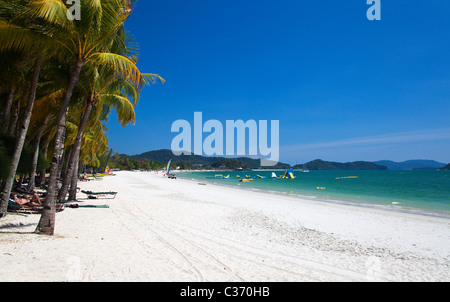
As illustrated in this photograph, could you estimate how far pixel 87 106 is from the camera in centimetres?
894

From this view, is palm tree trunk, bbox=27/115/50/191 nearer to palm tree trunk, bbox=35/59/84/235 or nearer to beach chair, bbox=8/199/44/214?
beach chair, bbox=8/199/44/214

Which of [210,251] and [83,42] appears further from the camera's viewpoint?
[83,42]

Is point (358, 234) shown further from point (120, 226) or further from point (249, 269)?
point (120, 226)

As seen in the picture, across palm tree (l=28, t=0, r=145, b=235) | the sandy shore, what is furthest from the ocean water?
palm tree (l=28, t=0, r=145, b=235)

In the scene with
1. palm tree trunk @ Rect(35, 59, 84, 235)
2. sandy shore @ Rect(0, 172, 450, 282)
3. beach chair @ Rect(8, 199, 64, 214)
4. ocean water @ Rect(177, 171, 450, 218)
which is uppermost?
palm tree trunk @ Rect(35, 59, 84, 235)

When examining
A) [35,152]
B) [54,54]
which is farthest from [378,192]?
[54,54]

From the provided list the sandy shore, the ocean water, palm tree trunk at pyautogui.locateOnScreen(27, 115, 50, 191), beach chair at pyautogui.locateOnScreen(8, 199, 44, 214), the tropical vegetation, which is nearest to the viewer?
the sandy shore

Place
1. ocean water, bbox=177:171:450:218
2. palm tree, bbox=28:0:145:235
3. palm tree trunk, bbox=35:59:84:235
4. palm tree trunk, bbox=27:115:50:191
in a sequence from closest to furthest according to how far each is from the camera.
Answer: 1. palm tree, bbox=28:0:145:235
2. palm tree trunk, bbox=35:59:84:235
3. palm tree trunk, bbox=27:115:50:191
4. ocean water, bbox=177:171:450:218

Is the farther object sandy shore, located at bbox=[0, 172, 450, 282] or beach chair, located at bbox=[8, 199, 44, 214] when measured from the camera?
beach chair, located at bbox=[8, 199, 44, 214]

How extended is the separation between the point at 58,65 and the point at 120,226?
476 cm

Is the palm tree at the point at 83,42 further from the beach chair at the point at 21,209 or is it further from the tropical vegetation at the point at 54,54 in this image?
the beach chair at the point at 21,209

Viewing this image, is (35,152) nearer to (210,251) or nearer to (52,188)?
(52,188)

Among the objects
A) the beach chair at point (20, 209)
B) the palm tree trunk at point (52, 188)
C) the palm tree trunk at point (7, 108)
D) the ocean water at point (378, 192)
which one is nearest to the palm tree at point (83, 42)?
the palm tree trunk at point (52, 188)

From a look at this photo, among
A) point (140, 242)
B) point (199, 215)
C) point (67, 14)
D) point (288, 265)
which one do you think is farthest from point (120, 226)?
point (67, 14)
